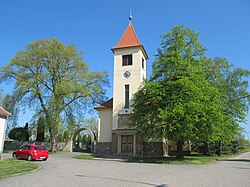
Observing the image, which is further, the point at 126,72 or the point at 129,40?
the point at 129,40

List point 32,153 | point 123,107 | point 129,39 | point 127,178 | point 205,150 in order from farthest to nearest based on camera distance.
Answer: point 205,150 → point 129,39 → point 123,107 → point 32,153 → point 127,178

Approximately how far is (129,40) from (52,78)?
11916 mm

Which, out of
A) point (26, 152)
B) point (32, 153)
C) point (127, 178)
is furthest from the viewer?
point (26, 152)

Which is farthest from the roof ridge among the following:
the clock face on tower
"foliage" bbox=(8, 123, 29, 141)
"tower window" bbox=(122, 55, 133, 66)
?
"foliage" bbox=(8, 123, 29, 141)

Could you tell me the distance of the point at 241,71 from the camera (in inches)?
1330

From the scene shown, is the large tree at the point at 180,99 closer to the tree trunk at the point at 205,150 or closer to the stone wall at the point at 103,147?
the stone wall at the point at 103,147

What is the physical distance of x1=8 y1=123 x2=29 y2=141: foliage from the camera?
3831 cm

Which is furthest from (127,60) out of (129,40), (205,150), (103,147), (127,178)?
(127,178)

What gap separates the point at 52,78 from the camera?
106ft

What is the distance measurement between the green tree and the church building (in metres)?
5.22

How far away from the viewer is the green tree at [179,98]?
19.6 metres

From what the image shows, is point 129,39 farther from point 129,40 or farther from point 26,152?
point 26,152

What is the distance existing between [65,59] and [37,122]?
935 cm

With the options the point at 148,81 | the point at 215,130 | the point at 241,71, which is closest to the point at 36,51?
the point at 148,81
